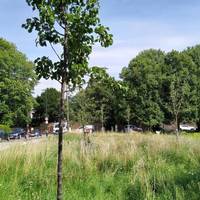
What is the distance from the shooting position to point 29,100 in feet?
199

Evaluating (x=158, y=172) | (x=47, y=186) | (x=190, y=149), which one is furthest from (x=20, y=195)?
(x=190, y=149)

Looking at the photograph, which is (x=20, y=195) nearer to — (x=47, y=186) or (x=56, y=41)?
(x=47, y=186)

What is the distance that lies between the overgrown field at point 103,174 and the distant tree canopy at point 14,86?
126 feet

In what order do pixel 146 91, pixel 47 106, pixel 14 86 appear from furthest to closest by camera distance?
pixel 47 106 < pixel 146 91 < pixel 14 86

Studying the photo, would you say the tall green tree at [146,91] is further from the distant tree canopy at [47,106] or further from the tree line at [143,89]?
the distant tree canopy at [47,106]

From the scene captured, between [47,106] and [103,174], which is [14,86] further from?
[103,174]

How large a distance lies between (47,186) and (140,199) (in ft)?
7.89

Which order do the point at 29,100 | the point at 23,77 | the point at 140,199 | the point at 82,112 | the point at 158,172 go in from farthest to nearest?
the point at 23,77
the point at 29,100
the point at 82,112
the point at 158,172
the point at 140,199

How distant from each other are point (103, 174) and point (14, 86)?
46.1 metres

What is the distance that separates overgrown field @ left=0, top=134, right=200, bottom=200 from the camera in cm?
976

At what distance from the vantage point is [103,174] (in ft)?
39.3

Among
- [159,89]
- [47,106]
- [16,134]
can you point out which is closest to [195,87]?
[159,89]

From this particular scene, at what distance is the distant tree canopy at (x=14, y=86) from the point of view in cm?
5631

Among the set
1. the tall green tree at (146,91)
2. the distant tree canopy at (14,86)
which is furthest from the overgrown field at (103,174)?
the tall green tree at (146,91)
